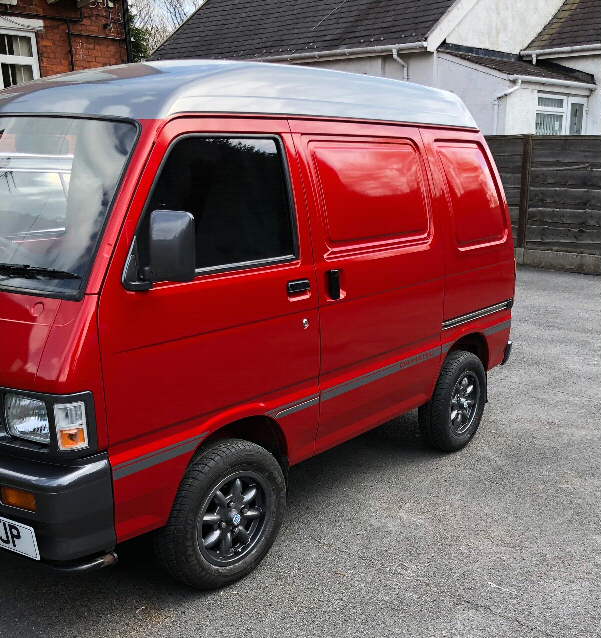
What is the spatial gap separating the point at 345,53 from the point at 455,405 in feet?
42.9

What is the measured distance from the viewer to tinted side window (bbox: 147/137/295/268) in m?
3.02

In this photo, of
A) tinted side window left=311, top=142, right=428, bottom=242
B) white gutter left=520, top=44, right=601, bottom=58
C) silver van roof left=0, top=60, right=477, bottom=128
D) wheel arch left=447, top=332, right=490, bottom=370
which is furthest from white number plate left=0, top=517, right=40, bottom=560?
white gutter left=520, top=44, right=601, bottom=58

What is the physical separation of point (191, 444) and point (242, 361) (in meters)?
0.42

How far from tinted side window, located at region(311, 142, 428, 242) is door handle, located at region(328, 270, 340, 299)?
17 centimetres

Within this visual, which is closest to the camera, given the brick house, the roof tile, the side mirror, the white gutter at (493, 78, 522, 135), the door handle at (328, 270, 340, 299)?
the side mirror

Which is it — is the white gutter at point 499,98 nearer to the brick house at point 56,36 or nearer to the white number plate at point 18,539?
the brick house at point 56,36

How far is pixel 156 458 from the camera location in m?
2.95

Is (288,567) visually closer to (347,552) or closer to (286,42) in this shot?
(347,552)

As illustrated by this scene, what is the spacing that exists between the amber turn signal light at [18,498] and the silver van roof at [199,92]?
150 cm

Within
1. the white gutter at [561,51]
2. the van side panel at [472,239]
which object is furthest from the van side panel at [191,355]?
the white gutter at [561,51]

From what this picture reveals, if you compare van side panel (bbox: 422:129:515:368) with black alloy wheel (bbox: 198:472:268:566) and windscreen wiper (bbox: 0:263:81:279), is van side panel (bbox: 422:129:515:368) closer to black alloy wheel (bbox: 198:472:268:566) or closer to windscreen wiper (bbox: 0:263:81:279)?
black alloy wheel (bbox: 198:472:268:566)

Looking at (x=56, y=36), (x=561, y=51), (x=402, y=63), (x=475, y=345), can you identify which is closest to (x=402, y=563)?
(x=475, y=345)

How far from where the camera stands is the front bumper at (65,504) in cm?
264

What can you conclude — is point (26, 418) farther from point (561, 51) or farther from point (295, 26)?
point (295, 26)
